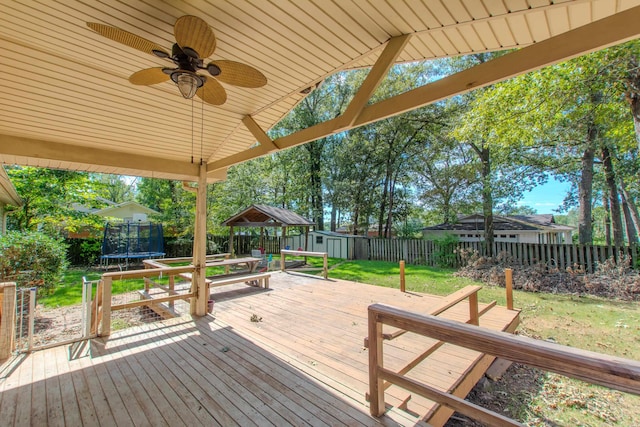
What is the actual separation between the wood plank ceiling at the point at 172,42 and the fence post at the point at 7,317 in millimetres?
1638

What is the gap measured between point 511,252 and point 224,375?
33.7ft

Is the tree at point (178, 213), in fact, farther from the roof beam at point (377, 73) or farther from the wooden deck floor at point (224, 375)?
the roof beam at point (377, 73)

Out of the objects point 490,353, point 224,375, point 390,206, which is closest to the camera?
point 490,353

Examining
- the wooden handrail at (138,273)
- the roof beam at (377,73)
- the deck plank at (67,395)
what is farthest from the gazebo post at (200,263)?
the roof beam at (377,73)

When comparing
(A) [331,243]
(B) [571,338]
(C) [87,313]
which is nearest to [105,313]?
(C) [87,313]

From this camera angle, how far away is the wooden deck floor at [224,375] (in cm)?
232

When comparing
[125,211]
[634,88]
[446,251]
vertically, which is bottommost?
[446,251]

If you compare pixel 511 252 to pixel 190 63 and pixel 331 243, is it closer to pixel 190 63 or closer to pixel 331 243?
pixel 331 243

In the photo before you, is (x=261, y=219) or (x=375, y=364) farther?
(x=261, y=219)

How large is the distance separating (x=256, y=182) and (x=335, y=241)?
712cm

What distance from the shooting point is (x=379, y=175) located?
58.9 feet

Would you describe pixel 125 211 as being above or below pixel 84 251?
above

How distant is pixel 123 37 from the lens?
1.92 meters

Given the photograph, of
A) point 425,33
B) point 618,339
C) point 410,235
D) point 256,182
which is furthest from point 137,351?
point 410,235
